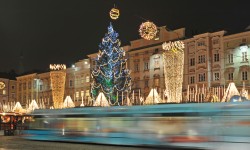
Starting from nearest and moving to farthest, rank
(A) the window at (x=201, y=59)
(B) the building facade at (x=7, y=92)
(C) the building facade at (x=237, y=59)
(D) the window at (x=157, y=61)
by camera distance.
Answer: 1. (C) the building facade at (x=237, y=59)
2. (A) the window at (x=201, y=59)
3. (D) the window at (x=157, y=61)
4. (B) the building facade at (x=7, y=92)

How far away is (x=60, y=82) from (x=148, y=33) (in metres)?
36.6

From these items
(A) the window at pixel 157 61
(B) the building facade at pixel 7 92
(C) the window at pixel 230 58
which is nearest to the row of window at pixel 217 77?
(C) the window at pixel 230 58

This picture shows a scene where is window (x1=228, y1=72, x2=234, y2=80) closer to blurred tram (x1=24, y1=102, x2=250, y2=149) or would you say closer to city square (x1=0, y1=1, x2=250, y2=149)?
city square (x1=0, y1=1, x2=250, y2=149)

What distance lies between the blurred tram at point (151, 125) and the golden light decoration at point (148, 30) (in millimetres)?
6180

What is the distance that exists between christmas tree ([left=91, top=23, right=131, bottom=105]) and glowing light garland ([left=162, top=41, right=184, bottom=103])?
13419 millimetres

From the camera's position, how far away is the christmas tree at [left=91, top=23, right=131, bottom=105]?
56562 millimetres

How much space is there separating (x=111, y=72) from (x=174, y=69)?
582 inches

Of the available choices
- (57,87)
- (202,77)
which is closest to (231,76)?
(202,77)

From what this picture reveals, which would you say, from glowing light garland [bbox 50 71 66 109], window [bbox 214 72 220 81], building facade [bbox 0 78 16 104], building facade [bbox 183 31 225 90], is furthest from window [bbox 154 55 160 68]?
building facade [bbox 0 78 16 104]

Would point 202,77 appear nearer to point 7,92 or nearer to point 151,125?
point 151,125

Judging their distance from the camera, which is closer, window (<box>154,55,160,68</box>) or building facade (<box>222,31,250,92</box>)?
building facade (<box>222,31,250,92</box>)

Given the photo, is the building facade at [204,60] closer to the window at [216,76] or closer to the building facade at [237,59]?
the window at [216,76]

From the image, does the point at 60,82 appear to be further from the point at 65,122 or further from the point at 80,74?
the point at 65,122

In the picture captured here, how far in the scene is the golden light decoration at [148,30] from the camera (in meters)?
28.4
